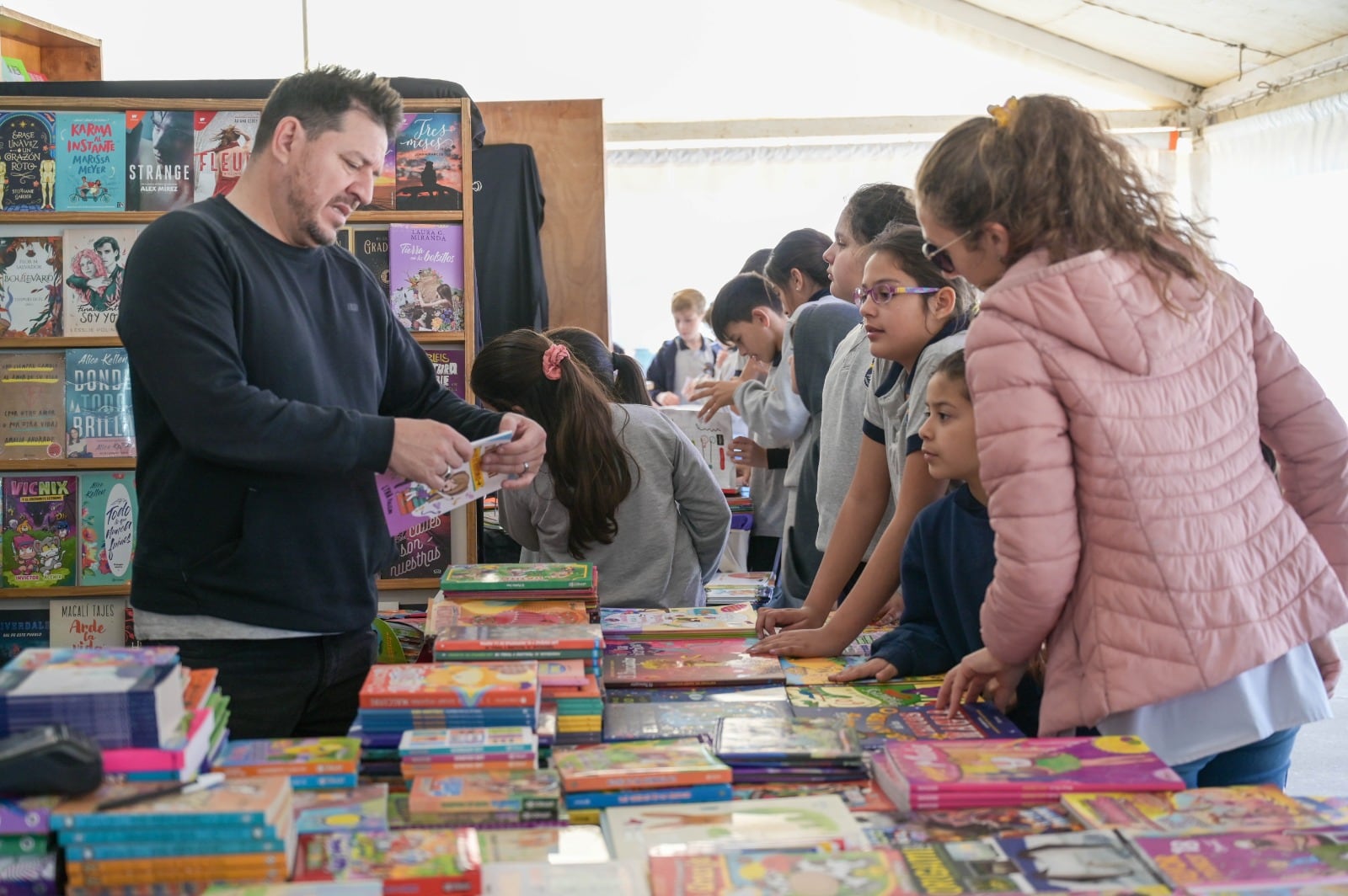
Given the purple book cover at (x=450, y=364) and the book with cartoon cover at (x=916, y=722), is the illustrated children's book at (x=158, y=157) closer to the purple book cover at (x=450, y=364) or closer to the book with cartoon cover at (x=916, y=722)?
the purple book cover at (x=450, y=364)

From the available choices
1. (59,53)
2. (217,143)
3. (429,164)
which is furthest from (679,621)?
(59,53)

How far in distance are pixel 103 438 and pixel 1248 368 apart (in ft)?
10.8

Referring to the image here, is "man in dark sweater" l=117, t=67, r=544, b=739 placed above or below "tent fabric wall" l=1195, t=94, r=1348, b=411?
below

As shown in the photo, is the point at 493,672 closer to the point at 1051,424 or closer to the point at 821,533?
the point at 1051,424

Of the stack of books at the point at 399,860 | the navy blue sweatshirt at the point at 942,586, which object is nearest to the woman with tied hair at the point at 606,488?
the navy blue sweatshirt at the point at 942,586

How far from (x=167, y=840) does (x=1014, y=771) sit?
3.00ft

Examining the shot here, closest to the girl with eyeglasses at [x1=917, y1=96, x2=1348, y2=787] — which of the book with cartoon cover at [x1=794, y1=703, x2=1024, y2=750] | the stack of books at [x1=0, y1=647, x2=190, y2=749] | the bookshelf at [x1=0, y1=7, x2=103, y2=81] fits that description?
the book with cartoon cover at [x1=794, y1=703, x2=1024, y2=750]

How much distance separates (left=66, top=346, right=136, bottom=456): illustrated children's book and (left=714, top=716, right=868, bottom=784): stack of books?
2.78 meters

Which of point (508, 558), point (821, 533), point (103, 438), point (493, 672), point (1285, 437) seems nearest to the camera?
point (493, 672)

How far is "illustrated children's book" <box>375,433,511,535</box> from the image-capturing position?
6.40ft

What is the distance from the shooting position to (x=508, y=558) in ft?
13.2

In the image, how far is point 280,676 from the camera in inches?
71.7

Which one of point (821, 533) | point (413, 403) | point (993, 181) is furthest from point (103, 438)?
point (993, 181)

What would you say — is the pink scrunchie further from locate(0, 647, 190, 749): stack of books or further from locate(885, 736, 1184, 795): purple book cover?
locate(0, 647, 190, 749): stack of books
